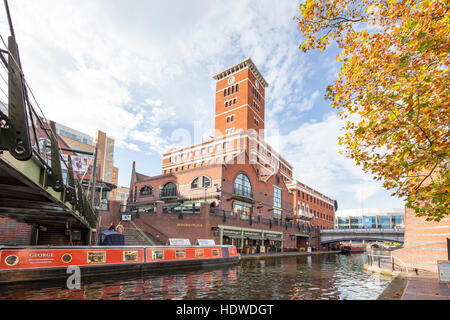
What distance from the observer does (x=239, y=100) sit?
5716 centimetres

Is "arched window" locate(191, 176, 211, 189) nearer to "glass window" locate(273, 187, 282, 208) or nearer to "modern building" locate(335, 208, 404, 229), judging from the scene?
"glass window" locate(273, 187, 282, 208)

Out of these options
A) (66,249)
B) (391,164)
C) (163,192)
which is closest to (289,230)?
(163,192)

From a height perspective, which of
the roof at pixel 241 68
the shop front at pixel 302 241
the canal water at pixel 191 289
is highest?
the roof at pixel 241 68

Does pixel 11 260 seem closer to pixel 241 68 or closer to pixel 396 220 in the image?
pixel 241 68

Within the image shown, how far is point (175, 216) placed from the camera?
28578 millimetres

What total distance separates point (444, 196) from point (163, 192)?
1525 inches

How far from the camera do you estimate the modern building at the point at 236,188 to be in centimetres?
3228

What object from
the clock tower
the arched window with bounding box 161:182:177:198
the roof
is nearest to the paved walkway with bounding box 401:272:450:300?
the arched window with bounding box 161:182:177:198

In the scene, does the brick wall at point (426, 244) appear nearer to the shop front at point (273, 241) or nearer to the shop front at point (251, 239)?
the shop front at point (251, 239)

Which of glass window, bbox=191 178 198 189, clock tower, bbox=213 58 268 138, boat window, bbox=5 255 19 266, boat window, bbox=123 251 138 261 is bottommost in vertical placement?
boat window, bbox=123 251 138 261

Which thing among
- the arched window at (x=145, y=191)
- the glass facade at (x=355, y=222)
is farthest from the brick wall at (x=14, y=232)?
the glass facade at (x=355, y=222)

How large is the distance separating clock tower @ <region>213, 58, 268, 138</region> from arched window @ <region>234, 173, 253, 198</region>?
51.5 feet

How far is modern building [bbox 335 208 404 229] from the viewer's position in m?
84.2

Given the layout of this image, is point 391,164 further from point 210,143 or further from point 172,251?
point 210,143
